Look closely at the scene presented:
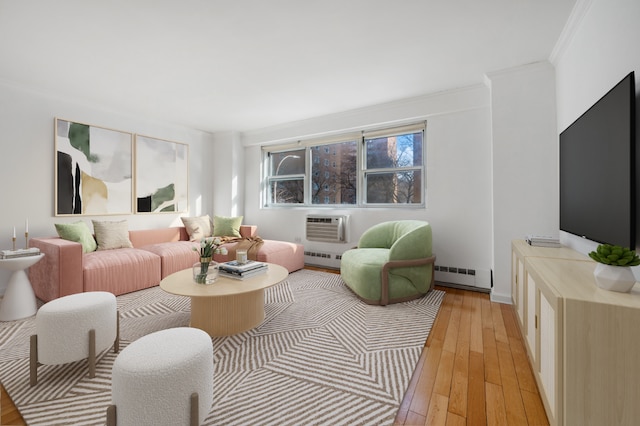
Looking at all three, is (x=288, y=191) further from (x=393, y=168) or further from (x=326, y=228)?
(x=393, y=168)

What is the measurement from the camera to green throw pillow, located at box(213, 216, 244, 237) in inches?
183

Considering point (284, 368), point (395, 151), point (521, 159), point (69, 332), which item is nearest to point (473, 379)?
point (284, 368)

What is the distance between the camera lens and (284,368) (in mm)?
1771

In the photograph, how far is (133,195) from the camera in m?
4.19

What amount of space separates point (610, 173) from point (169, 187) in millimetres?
5204

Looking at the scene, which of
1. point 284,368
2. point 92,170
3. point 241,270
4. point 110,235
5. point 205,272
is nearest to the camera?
point 284,368

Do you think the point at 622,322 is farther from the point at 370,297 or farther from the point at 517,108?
the point at 517,108

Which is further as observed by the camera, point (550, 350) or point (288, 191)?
point (288, 191)

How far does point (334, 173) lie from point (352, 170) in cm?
33

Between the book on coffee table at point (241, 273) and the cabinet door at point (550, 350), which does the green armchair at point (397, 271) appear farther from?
the cabinet door at point (550, 350)

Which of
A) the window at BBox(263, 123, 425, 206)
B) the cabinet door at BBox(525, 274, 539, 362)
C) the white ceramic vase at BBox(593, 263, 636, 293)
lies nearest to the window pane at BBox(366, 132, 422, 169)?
the window at BBox(263, 123, 425, 206)

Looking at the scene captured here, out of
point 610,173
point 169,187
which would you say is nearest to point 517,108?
point 610,173

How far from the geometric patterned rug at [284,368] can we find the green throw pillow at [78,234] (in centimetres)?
97

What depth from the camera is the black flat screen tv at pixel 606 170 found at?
4.24 ft
